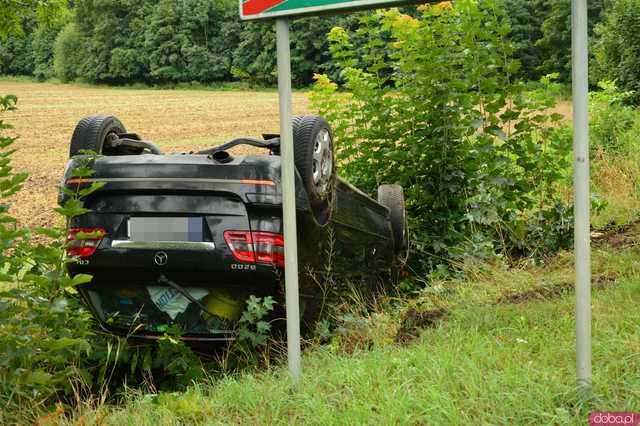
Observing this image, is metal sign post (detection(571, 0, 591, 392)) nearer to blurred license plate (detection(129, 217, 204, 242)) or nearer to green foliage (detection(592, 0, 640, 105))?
blurred license plate (detection(129, 217, 204, 242))

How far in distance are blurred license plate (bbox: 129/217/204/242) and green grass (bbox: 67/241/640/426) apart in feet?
2.66

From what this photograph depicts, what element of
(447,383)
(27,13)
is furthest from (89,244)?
(27,13)

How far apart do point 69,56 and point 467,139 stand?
7861 centimetres

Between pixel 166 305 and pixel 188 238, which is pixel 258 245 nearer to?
pixel 188 238

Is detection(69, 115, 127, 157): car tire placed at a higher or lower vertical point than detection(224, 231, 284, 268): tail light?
higher

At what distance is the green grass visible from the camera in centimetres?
311

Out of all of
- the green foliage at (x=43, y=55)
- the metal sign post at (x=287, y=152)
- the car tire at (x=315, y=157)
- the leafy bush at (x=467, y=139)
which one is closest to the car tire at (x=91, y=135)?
the car tire at (x=315, y=157)

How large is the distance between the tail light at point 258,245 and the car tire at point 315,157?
0.47 metres

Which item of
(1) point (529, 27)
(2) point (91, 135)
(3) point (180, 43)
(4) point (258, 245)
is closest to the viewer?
(4) point (258, 245)

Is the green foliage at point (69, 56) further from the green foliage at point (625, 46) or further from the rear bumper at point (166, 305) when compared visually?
the rear bumper at point (166, 305)

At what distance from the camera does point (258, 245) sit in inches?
170

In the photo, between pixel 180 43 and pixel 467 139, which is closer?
pixel 467 139

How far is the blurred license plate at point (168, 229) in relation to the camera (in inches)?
171

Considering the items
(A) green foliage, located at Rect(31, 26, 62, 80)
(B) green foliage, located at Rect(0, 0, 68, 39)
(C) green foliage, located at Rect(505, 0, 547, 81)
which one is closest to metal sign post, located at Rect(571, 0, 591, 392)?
(B) green foliage, located at Rect(0, 0, 68, 39)
